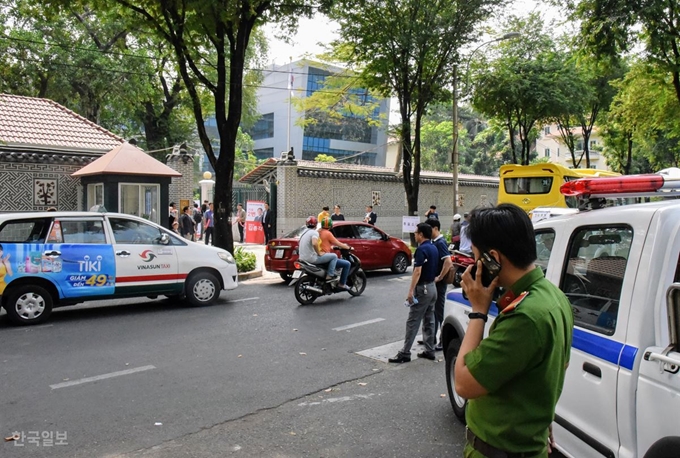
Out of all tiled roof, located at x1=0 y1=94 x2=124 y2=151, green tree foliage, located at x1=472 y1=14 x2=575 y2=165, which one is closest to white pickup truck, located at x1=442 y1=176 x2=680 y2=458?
tiled roof, located at x1=0 y1=94 x2=124 y2=151

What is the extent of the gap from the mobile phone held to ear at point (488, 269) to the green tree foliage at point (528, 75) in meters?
21.4

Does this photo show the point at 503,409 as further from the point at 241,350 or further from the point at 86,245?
the point at 86,245

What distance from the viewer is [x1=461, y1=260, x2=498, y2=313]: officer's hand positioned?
1930 millimetres

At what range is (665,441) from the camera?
226cm

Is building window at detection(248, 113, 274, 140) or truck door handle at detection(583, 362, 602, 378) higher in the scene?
building window at detection(248, 113, 274, 140)

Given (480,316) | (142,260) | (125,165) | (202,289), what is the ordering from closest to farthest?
1. (480,316)
2. (142,260)
3. (202,289)
4. (125,165)

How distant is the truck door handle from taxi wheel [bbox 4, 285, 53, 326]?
7871mm

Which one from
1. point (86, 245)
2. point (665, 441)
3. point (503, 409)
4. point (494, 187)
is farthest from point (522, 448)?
point (494, 187)

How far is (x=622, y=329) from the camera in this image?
2.66 m

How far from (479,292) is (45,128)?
18.0m

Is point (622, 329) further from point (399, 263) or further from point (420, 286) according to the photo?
point (399, 263)

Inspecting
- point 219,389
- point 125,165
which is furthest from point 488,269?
point 125,165

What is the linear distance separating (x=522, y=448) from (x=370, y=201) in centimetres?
2341

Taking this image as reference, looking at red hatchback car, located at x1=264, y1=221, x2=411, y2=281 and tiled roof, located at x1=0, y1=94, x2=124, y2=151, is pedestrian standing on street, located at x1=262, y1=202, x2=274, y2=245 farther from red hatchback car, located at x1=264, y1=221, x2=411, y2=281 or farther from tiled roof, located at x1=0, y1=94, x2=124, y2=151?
red hatchback car, located at x1=264, y1=221, x2=411, y2=281
